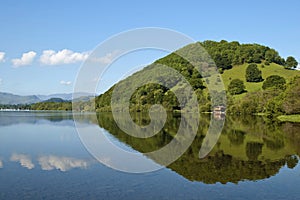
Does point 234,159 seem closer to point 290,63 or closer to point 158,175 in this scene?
point 158,175

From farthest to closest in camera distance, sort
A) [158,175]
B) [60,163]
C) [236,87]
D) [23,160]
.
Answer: [236,87]
[23,160]
[60,163]
[158,175]

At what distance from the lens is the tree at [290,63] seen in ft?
494

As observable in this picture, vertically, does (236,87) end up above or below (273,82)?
below

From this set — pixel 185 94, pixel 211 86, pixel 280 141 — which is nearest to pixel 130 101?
pixel 185 94

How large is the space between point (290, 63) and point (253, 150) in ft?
439

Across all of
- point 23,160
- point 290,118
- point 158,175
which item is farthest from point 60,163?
point 290,118

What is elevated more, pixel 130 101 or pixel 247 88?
pixel 247 88

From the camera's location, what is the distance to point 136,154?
29.1 m

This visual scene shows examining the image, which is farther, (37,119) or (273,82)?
(273,82)

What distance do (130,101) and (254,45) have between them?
82043 mm

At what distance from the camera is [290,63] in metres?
151

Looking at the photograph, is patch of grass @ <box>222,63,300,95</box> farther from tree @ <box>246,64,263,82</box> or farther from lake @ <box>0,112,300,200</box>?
lake @ <box>0,112,300,200</box>

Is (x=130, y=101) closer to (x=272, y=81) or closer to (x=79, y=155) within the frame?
(x=272, y=81)

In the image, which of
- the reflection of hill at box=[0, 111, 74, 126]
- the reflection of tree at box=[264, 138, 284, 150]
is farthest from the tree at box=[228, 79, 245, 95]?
the reflection of tree at box=[264, 138, 284, 150]
